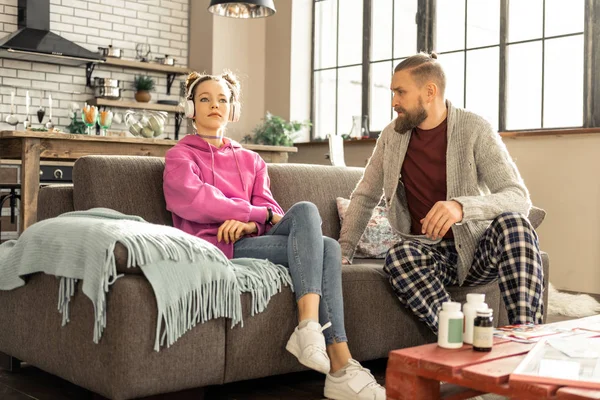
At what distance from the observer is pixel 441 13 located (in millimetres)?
6070

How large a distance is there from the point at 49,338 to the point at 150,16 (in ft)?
18.6

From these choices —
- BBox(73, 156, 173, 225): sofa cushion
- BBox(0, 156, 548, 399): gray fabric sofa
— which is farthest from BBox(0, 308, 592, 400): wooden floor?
BBox(73, 156, 173, 225): sofa cushion

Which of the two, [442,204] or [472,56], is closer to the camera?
[442,204]

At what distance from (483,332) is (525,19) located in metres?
4.24

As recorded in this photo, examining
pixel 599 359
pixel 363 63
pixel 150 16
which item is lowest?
pixel 599 359

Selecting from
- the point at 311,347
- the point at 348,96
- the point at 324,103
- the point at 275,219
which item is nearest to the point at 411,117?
the point at 275,219

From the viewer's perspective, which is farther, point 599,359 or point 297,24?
point 297,24

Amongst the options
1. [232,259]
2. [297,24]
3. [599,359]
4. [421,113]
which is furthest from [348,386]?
[297,24]

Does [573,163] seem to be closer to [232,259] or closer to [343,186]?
[343,186]

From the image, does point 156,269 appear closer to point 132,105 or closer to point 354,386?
point 354,386

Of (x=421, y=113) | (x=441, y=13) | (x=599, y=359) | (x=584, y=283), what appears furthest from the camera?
(x=441, y=13)

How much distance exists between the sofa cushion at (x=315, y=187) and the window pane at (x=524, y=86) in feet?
8.06

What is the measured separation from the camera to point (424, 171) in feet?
8.83

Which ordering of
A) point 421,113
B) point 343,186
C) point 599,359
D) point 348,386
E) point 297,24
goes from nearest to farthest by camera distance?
point 599,359
point 348,386
point 421,113
point 343,186
point 297,24
